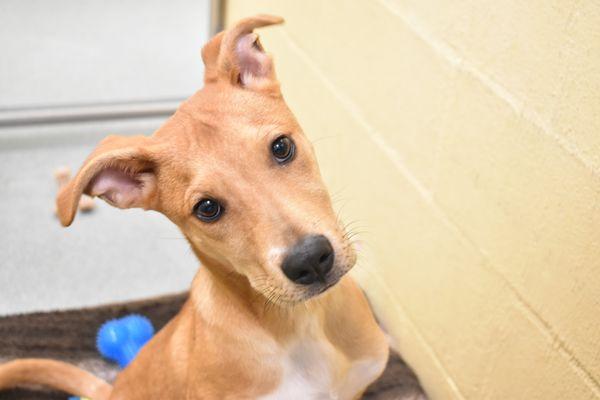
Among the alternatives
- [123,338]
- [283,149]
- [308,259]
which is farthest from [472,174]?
[123,338]

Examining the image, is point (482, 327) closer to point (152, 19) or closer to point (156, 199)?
point (156, 199)

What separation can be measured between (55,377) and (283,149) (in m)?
1.55

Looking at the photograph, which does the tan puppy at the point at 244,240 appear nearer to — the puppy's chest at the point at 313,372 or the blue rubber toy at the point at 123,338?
the puppy's chest at the point at 313,372

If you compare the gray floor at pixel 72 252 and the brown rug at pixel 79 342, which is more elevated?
the brown rug at pixel 79 342

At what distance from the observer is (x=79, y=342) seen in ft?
11.1

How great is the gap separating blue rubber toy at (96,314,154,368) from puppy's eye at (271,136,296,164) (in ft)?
5.29

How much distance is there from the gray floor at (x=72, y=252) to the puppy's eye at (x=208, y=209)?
191cm

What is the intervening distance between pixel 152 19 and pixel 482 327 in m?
4.64

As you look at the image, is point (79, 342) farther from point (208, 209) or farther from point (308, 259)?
point (308, 259)

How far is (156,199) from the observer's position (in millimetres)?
2162

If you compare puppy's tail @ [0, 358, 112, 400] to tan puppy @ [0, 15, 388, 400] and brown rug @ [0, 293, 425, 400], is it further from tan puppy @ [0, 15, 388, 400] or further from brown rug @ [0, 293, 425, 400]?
tan puppy @ [0, 15, 388, 400]

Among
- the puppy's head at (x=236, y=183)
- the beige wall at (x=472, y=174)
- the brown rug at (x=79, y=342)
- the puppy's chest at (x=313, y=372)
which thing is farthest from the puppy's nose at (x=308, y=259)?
the brown rug at (x=79, y=342)

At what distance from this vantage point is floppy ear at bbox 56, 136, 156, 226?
200cm

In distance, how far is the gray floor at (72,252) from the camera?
3801 mm
